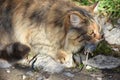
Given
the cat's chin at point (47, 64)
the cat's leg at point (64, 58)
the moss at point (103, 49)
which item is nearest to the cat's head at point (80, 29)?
the cat's leg at point (64, 58)

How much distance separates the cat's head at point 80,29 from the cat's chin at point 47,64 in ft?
0.93

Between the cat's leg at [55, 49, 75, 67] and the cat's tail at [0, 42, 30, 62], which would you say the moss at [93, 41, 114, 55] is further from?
the cat's tail at [0, 42, 30, 62]

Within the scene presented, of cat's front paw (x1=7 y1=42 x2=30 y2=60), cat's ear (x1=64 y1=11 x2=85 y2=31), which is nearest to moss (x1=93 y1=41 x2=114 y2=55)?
cat's ear (x1=64 y1=11 x2=85 y2=31)

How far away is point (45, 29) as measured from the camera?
493cm

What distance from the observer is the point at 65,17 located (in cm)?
479

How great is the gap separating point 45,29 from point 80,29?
1.51 ft

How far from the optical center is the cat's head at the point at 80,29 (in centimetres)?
472

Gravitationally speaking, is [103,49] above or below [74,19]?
below

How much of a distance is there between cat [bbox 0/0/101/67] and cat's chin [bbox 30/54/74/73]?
0.05 metres

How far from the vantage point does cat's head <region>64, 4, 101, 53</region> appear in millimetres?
4716

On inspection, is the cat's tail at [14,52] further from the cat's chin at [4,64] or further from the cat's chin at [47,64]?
the cat's chin at [47,64]

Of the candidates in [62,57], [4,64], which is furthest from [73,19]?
[4,64]

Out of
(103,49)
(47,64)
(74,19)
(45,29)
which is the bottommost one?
(47,64)

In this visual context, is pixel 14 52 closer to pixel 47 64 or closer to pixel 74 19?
pixel 47 64
